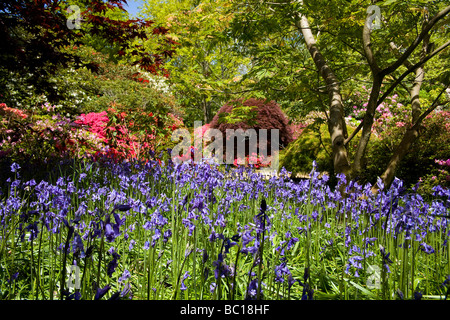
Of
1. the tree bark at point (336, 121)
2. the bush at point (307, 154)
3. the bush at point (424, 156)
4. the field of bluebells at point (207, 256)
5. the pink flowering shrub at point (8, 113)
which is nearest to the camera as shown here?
the field of bluebells at point (207, 256)

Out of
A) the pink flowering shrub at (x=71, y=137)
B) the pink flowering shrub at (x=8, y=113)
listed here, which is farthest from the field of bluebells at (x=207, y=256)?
the pink flowering shrub at (x=8, y=113)

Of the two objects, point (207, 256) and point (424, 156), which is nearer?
point (207, 256)

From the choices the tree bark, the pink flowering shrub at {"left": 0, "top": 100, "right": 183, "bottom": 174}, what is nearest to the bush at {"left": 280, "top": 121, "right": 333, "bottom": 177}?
the tree bark

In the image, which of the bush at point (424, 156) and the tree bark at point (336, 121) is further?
the bush at point (424, 156)

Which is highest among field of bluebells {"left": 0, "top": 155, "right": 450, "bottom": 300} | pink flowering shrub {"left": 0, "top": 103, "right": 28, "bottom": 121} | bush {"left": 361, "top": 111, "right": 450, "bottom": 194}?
pink flowering shrub {"left": 0, "top": 103, "right": 28, "bottom": 121}

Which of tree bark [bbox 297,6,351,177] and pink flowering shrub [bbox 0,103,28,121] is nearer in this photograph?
tree bark [bbox 297,6,351,177]

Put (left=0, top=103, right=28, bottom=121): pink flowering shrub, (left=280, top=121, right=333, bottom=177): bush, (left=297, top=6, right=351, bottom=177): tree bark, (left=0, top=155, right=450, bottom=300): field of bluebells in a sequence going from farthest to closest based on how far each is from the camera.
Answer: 1. (left=280, top=121, right=333, bottom=177): bush
2. (left=0, top=103, right=28, bottom=121): pink flowering shrub
3. (left=297, top=6, right=351, bottom=177): tree bark
4. (left=0, top=155, right=450, bottom=300): field of bluebells

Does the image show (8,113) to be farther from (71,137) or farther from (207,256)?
(207,256)

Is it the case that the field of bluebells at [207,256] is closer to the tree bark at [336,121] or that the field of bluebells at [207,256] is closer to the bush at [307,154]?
the tree bark at [336,121]

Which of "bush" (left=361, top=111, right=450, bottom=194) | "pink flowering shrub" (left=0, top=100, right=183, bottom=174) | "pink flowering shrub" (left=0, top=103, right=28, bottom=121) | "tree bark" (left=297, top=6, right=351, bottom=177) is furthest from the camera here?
"pink flowering shrub" (left=0, top=103, right=28, bottom=121)

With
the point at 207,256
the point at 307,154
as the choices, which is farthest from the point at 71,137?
the point at 207,256

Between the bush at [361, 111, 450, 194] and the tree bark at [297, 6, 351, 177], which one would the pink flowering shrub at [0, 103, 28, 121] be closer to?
the tree bark at [297, 6, 351, 177]
